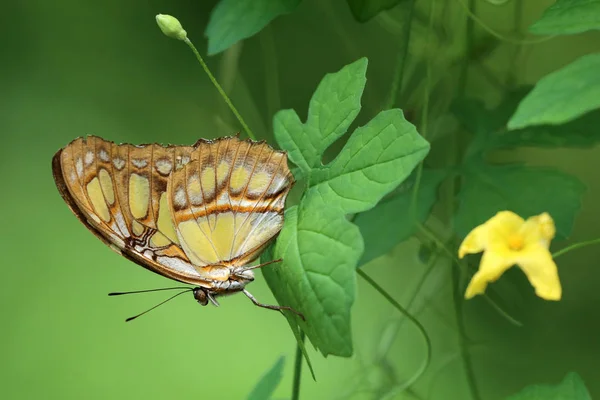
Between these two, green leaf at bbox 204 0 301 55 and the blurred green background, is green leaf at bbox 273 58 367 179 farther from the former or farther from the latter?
the blurred green background

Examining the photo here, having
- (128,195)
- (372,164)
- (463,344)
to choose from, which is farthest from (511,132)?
(128,195)

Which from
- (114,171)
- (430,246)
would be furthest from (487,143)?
(114,171)

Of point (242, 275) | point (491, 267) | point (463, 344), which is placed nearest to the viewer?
point (491, 267)

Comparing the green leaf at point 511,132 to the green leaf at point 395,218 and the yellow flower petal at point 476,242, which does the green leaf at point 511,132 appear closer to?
the green leaf at point 395,218

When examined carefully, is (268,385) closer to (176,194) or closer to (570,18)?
(176,194)

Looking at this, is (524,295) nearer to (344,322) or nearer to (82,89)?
(344,322)

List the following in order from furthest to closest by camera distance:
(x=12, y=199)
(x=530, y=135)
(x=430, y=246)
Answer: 1. (x=12, y=199)
2. (x=430, y=246)
3. (x=530, y=135)

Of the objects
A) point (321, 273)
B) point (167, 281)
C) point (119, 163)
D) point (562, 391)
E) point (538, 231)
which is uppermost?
point (119, 163)

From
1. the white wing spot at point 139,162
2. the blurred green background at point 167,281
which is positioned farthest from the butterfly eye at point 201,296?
the blurred green background at point 167,281
